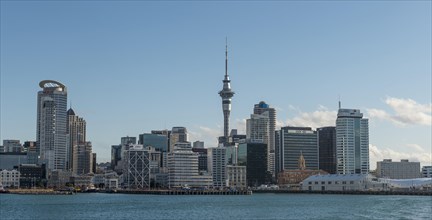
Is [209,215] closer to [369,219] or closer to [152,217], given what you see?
[152,217]

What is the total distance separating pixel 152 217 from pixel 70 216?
41.1ft

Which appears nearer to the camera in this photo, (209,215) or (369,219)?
(369,219)

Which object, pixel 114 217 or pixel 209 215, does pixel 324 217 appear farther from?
pixel 114 217

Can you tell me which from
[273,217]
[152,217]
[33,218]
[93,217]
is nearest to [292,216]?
[273,217]

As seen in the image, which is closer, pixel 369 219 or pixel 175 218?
pixel 369 219

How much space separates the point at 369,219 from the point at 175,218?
88.4 ft

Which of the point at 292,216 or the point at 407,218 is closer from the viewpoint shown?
the point at 407,218

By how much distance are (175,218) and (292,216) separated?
54.8 ft

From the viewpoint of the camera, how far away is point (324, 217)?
10206cm

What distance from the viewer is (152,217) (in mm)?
106250

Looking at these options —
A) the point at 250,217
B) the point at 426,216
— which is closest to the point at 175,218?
the point at 250,217

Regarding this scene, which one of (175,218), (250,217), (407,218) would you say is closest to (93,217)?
(175,218)

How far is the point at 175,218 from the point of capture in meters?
105

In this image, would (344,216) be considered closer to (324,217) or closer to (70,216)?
(324,217)
